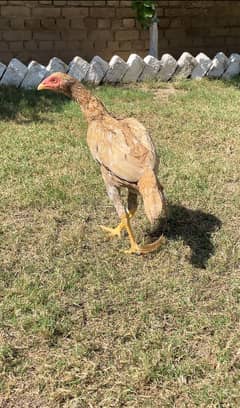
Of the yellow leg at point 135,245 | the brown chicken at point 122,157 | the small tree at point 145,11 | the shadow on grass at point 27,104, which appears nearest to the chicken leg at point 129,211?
the brown chicken at point 122,157

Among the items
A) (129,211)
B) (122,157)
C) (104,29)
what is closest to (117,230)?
(129,211)

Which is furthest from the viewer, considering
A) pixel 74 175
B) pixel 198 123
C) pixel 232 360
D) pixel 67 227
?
pixel 198 123

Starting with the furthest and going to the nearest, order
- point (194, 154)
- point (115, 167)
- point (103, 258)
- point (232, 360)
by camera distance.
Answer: point (194, 154) < point (103, 258) < point (115, 167) < point (232, 360)

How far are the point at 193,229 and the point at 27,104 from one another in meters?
3.59

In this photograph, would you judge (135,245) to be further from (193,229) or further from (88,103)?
(88,103)

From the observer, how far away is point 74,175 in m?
5.32

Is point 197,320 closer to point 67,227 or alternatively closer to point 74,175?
point 67,227

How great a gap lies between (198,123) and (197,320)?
12.8 ft

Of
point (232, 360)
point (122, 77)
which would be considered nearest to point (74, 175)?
point (232, 360)

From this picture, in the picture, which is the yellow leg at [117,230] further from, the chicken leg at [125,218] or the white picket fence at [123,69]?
the white picket fence at [123,69]

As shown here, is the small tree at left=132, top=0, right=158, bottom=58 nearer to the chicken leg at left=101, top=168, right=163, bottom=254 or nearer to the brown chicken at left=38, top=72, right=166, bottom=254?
the brown chicken at left=38, top=72, right=166, bottom=254

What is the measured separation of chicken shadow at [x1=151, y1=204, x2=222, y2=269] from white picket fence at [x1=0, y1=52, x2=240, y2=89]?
4075 millimetres

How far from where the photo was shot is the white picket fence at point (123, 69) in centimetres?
802

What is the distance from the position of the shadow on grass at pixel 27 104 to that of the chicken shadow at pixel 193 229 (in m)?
2.77
